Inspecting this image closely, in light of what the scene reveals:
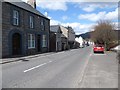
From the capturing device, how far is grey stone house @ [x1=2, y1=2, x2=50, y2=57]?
26.7m

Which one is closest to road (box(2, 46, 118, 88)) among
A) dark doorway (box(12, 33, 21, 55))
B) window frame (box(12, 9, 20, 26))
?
dark doorway (box(12, 33, 21, 55))

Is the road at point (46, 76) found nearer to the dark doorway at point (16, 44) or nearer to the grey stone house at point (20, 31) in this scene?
the grey stone house at point (20, 31)

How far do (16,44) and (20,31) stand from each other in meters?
1.87

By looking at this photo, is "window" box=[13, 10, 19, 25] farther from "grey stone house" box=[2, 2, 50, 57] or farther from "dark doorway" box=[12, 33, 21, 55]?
"dark doorway" box=[12, 33, 21, 55]

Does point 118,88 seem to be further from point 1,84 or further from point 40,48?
point 40,48

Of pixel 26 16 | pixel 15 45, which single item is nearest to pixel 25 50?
pixel 15 45

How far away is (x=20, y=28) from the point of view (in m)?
30.7

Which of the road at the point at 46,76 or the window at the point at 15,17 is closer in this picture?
the road at the point at 46,76

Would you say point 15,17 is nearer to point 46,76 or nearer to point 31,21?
point 31,21

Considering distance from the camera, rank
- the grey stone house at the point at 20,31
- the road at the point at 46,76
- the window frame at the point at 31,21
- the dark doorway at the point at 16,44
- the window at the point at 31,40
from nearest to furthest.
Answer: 1. the road at the point at 46,76
2. the grey stone house at the point at 20,31
3. the dark doorway at the point at 16,44
4. the window at the point at 31,40
5. the window frame at the point at 31,21

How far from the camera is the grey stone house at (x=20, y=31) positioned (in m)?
26.7

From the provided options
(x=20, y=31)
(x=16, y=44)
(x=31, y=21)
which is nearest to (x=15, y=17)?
(x=20, y=31)

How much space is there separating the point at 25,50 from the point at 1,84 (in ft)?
76.8

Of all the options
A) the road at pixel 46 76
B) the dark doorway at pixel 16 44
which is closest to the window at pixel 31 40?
the dark doorway at pixel 16 44
